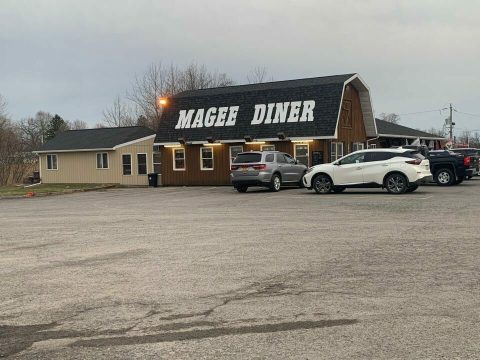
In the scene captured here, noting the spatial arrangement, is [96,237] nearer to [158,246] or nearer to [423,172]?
[158,246]

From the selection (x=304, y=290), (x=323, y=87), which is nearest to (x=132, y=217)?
(x=304, y=290)

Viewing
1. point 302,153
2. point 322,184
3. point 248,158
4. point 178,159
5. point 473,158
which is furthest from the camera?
point 178,159

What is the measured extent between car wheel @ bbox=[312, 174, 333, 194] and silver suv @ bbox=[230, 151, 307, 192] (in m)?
2.86

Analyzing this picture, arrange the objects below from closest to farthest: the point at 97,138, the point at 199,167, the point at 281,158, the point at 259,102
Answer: the point at 281,158 → the point at 259,102 → the point at 199,167 → the point at 97,138

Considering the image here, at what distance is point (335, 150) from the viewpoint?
30312 mm

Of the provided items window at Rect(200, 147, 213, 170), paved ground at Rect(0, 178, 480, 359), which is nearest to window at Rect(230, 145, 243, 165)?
window at Rect(200, 147, 213, 170)

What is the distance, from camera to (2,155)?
4716 cm

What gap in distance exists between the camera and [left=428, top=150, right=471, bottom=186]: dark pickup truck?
24094 millimetres

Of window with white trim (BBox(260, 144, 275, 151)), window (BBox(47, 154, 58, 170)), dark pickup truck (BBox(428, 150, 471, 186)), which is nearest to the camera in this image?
dark pickup truck (BBox(428, 150, 471, 186))

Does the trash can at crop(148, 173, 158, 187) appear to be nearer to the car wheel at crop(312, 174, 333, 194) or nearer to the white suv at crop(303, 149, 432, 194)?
the white suv at crop(303, 149, 432, 194)

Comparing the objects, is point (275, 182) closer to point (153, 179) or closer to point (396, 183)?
point (396, 183)

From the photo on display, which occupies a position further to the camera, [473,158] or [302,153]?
[302,153]

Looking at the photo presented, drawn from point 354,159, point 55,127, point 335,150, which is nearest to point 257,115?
point 335,150

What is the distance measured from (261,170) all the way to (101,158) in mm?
18041
